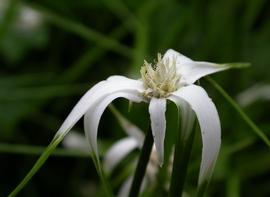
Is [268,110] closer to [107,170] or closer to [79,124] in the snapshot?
[79,124]

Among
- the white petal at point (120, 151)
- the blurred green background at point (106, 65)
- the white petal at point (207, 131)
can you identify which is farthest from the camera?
the blurred green background at point (106, 65)

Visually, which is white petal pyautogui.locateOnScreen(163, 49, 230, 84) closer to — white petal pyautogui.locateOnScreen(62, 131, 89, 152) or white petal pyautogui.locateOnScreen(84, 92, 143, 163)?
white petal pyautogui.locateOnScreen(84, 92, 143, 163)

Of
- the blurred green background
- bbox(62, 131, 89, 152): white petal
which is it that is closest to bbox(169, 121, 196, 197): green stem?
the blurred green background

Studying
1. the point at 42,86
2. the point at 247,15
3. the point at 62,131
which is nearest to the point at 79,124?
the point at 42,86

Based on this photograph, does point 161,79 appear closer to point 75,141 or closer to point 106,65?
point 75,141

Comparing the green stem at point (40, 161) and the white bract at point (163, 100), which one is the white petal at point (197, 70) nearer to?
the white bract at point (163, 100)

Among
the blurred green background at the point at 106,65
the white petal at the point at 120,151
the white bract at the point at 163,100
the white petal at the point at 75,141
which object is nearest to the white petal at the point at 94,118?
the white bract at the point at 163,100
